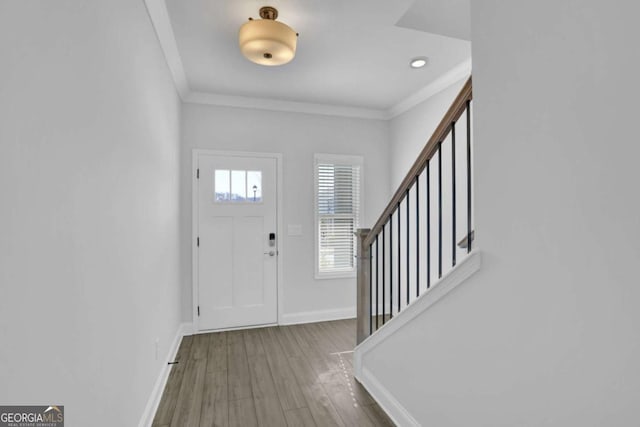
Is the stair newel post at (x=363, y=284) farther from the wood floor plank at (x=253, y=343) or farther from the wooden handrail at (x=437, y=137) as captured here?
the wood floor plank at (x=253, y=343)

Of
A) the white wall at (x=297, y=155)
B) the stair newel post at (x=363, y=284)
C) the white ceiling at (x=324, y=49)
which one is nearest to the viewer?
the white ceiling at (x=324, y=49)

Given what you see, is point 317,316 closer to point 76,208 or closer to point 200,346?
point 200,346

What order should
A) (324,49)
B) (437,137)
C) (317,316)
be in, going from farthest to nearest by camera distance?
(317,316) < (324,49) < (437,137)

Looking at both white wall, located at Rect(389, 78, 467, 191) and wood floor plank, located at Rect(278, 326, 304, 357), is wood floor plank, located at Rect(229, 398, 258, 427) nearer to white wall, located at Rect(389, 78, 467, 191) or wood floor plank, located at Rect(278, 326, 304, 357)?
wood floor plank, located at Rect(278, 326, 304, 357)

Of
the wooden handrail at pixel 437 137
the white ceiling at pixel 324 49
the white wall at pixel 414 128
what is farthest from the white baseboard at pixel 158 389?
the white wall at pixel 414 128

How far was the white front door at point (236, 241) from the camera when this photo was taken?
358cm

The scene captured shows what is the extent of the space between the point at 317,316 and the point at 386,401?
6.36 ft

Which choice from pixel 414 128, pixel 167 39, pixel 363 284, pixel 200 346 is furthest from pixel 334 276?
pixel 167 39

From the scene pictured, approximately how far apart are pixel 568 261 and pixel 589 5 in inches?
29.8

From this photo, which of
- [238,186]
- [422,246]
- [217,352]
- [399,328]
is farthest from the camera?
[238,186]

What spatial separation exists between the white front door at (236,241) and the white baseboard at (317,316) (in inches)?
6.2

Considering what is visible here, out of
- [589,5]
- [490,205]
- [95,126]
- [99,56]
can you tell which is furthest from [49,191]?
[589,5]

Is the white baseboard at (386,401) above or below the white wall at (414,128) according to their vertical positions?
below

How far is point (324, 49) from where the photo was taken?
2.64m
